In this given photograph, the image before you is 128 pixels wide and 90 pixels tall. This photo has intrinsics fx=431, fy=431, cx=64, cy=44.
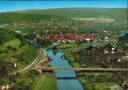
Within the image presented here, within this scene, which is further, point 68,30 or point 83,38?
point 68,30

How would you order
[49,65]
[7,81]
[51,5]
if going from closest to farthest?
[7,81] → [49,65] → [51,5]

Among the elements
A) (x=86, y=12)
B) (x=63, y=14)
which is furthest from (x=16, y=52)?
(x=86, y=12)

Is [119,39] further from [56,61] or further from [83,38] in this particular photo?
[56,61]


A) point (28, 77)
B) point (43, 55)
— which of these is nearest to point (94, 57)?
point (43, 55)

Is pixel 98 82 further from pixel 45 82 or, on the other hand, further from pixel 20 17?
pixel 20 17

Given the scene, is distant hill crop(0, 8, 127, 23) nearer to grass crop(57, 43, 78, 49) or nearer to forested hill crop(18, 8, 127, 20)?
forested hill crop(18, 8, 127, 20)

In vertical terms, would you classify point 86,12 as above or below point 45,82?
above

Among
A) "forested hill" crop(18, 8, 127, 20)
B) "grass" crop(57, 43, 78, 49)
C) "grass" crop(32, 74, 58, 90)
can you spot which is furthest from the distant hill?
"grass" crop(32, 74, 58, 90)
